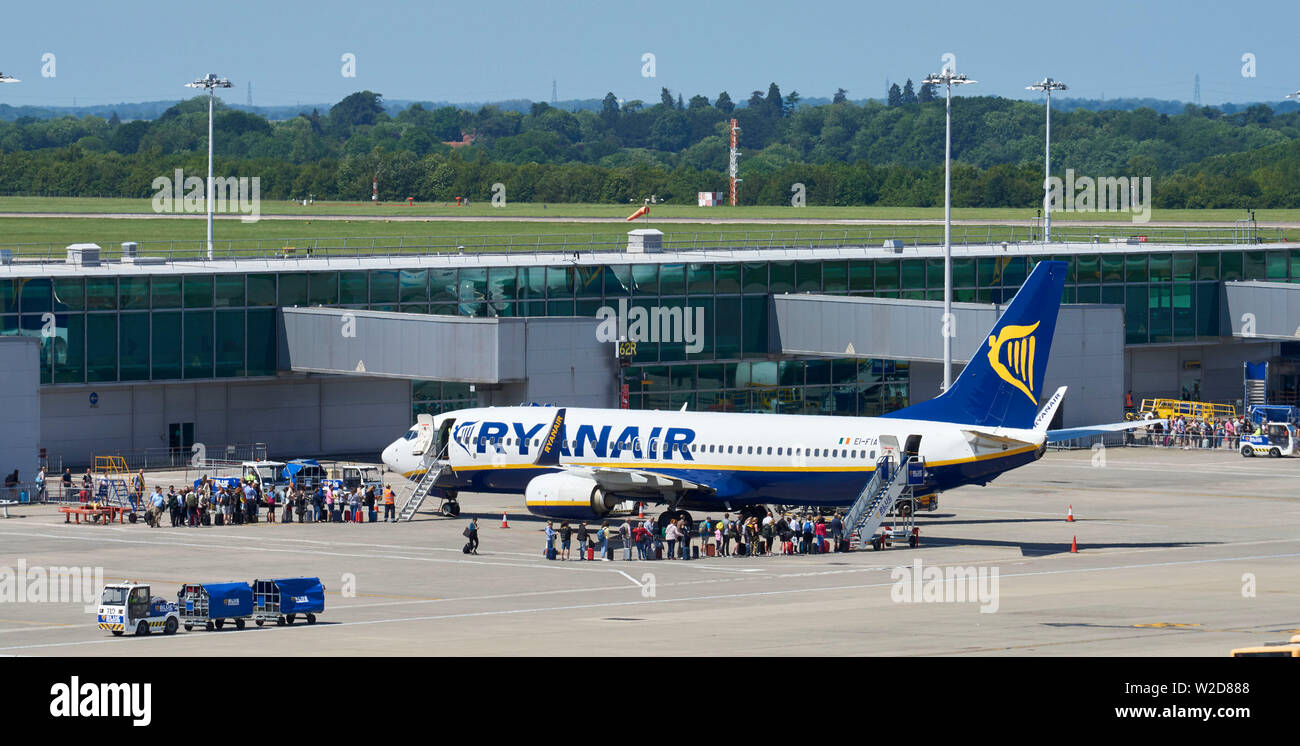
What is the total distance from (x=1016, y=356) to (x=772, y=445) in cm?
790

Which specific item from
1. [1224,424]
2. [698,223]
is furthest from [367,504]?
[698,223]

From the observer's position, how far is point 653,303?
309 ft

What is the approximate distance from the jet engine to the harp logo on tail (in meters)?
12.8

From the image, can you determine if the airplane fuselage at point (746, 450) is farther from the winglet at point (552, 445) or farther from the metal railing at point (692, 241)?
the metal railing at point (692, 241)

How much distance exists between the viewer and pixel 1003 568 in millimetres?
53906

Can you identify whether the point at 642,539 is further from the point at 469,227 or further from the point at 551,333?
the point at 469,227

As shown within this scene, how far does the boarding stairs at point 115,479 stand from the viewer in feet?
223

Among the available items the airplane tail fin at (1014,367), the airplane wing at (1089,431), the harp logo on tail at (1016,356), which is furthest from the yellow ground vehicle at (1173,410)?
the harp logo on tail at (1016,356)

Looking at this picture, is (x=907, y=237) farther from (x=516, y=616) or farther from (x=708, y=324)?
(x=516, y=616)

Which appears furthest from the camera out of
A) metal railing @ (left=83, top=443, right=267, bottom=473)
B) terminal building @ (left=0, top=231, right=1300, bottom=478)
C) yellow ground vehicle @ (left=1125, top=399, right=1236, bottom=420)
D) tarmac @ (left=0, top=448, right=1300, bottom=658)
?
yellow ground vehicle @ (left=1125, top=399, right=1236, bottom=420)

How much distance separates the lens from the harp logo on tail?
58.5 meters

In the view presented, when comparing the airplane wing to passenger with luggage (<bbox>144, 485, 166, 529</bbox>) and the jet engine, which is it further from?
passenger with luggage (<bbox>144, 485, 166, 529</bbox>)

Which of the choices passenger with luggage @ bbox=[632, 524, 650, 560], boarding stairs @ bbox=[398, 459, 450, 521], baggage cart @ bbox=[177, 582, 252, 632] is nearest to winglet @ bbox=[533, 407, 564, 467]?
boarding stairs @ bbox=[398, 459, 450, 521]
